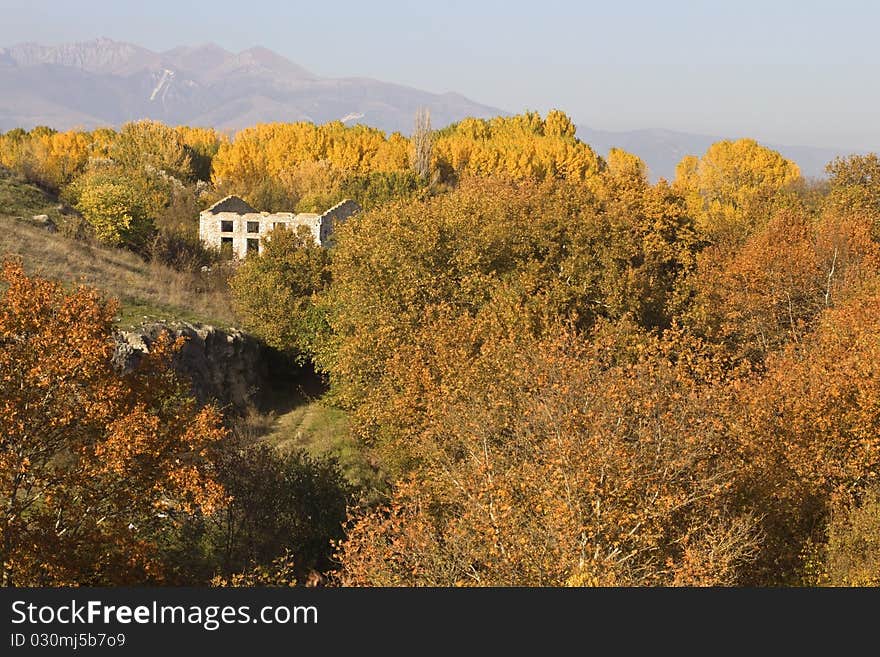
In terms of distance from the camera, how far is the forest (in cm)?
1997

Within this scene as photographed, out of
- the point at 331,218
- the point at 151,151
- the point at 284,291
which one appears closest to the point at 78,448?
the point at 284,291

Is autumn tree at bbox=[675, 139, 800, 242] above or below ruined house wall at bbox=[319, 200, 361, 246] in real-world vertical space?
above

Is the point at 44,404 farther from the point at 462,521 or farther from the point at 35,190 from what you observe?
the point at 35,190

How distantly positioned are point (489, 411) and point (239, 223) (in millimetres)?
55263

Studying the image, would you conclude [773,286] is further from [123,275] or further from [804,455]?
[123,275]

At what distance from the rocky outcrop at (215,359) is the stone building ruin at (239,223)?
25.7 metres

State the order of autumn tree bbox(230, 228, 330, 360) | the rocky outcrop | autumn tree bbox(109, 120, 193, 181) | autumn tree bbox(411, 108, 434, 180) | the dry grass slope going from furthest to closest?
autumn tree bbox(411, 108, 434, 180) → autumn tree bbox(109, 120, 193, 181) → autumn tree bbox(230, 228, 330, 360) → the dry grass slope → the rocky outcrop

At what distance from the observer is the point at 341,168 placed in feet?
392

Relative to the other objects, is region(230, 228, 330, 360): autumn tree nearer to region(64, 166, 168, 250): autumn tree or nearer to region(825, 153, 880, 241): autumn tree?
region(64, 166, 168, 250): autumn tree

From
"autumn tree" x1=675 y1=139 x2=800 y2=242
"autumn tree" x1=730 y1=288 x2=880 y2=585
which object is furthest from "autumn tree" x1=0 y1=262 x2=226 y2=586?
"autumn tree" x1=675 y1=139 x2=800 y2=242

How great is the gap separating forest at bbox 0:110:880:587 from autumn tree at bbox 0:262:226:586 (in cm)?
8

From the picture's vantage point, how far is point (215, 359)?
1785 inches

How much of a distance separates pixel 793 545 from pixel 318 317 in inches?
1329

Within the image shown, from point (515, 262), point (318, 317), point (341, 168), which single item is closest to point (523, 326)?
point (515, 262)
